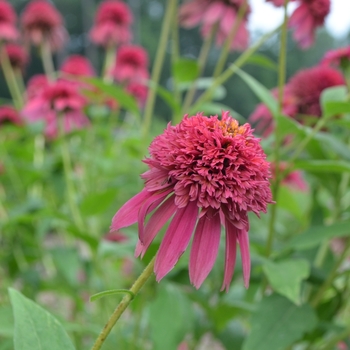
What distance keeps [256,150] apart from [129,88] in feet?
4.13

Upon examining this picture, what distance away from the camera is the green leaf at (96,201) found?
2.68 ft

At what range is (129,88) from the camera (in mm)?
1615

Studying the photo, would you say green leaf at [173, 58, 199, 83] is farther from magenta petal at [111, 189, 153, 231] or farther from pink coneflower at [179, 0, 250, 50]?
magenta petal at [111, 189, 153, 231]

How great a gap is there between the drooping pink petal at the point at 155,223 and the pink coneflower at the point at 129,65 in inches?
47.8

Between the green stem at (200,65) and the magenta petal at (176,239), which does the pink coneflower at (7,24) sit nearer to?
the green stem at (200,65)

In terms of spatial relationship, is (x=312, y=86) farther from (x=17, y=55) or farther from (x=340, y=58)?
(x=17, y=55)

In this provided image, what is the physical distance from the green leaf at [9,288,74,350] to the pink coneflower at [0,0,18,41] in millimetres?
1250

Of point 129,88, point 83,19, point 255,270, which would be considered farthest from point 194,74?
point 83,19

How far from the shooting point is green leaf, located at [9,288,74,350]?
14.3 inches

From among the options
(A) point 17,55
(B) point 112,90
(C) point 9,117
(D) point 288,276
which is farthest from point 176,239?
(A) point 17,55

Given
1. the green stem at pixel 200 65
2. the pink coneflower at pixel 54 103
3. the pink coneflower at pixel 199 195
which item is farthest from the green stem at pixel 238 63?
the pink coneflower at pixel 199 195

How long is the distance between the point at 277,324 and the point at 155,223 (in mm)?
293

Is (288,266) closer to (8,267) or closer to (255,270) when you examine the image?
(255,270)

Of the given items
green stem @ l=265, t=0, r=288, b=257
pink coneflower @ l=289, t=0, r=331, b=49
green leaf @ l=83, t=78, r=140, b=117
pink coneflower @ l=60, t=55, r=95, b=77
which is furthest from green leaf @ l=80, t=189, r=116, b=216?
pink coneflower @ l=60, t=55, r=95, b=77
